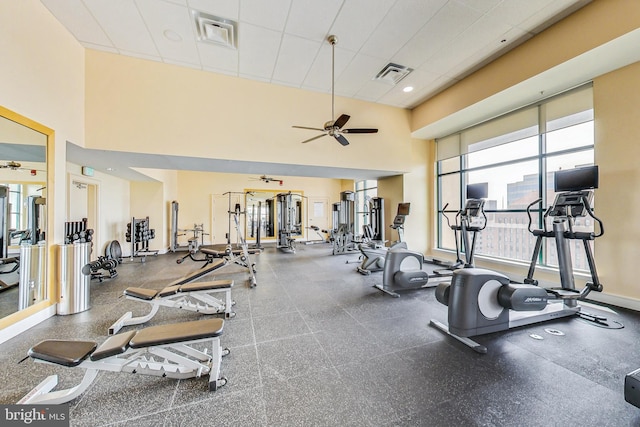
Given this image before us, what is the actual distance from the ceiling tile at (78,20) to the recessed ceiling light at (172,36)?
836 mm

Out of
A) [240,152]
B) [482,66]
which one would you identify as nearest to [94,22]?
[240,152]

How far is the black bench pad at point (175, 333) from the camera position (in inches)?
63.7

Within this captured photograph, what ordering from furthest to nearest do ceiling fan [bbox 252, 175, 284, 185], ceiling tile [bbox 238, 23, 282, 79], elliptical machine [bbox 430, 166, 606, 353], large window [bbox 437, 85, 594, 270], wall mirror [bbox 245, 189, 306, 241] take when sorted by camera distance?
wall mirror [bbox 245, 189, 306, 241]
ceiling fan [bbox 252, 175, 284, 185]
large window [bbox 437, 85, 594, 270]
ceiling tile [bbox 238, 23, 282, 79]
elliptical machine [bbox 430, 166, 606, 353]

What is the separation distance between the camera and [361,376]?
6.11ft

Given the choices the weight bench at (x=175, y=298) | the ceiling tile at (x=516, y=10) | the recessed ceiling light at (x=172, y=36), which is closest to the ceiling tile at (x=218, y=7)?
the recessed ceiling light at (x=172, y=36)

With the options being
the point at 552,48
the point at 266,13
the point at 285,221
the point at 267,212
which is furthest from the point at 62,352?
the point at 267,212

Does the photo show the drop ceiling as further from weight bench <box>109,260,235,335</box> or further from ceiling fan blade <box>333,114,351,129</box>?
weight bench <box>109,260,235,335</box>

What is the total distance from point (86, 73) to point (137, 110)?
801mm

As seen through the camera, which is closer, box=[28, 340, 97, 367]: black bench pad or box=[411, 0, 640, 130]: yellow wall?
box=[28, 340, 97, 367]: black bench pad

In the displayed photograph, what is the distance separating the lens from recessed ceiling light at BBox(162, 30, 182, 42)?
11.2 feet

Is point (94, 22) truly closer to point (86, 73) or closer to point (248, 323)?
point (86, 73)

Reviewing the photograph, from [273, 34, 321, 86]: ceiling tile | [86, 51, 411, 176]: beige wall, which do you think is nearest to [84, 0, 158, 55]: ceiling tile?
[86, 51, 411, 176]: beige wall

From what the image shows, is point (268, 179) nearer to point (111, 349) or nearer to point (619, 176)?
point (111, 349)

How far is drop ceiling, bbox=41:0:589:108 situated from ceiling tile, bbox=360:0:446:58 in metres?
0.01
